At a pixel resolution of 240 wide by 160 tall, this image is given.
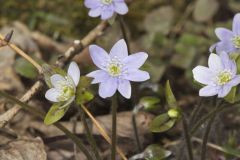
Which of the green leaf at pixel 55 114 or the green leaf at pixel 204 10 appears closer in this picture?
the green leaf at pixel 55 114

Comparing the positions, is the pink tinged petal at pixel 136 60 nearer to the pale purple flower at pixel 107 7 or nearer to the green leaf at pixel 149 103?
the pale purple flower at pixel 107 7

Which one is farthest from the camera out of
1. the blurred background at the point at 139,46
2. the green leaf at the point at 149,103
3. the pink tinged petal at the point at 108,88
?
the blurred background at the point at 139,46

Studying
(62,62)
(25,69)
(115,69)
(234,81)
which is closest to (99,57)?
(115,69)

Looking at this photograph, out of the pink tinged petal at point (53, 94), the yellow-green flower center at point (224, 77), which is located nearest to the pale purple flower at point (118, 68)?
the pink tinged petal at point (53, 94)

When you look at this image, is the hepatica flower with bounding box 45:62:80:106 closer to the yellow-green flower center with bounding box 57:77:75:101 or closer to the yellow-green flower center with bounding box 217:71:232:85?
the yellow-green flower center with bounding box 57:77:75:101

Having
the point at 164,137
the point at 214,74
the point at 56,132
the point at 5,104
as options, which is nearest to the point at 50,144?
the point at 56,132

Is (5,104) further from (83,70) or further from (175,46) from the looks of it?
(175,46)
